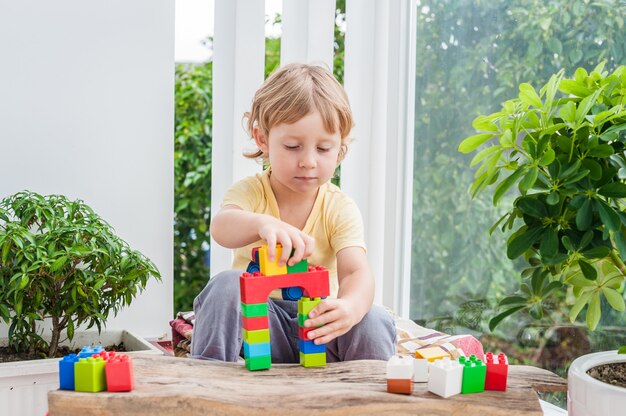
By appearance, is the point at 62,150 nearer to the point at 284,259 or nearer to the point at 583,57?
the point at 284,259

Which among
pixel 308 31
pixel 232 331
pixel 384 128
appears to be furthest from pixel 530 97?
pixel 308 31

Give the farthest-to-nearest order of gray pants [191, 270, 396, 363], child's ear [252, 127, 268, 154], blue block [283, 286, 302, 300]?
child's ear [252, 127, 268, 154]
gray pants [191, 270, 396, 363]
blue block [283, 286, 302, 300]

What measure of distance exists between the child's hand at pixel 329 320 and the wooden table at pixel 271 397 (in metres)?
0.06

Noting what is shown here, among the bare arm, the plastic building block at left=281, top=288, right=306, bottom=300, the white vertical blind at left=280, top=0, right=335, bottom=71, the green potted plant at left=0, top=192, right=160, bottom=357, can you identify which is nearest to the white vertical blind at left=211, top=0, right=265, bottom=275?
the white vertical blind at left=280, top=0, right=335, bottom=71

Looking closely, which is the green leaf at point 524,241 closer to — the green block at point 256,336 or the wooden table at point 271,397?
the wooden table at point 271,397

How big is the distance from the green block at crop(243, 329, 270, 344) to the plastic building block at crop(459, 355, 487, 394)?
32 centimetres

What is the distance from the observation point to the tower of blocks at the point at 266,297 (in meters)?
1.15

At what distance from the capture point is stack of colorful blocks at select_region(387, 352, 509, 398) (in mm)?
1090

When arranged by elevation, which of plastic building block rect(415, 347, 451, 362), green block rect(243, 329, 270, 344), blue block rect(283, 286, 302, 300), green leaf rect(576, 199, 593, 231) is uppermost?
green leaf rect(576, 199, 593, 231)

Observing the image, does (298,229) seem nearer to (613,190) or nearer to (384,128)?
(613,190)

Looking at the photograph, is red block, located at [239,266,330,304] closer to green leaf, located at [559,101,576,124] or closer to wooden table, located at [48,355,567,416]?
wooden table, located at [48,355,567,416]

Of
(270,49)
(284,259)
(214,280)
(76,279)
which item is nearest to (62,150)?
(76,279)

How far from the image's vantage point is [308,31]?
2.20 m

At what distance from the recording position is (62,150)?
1946 mm
